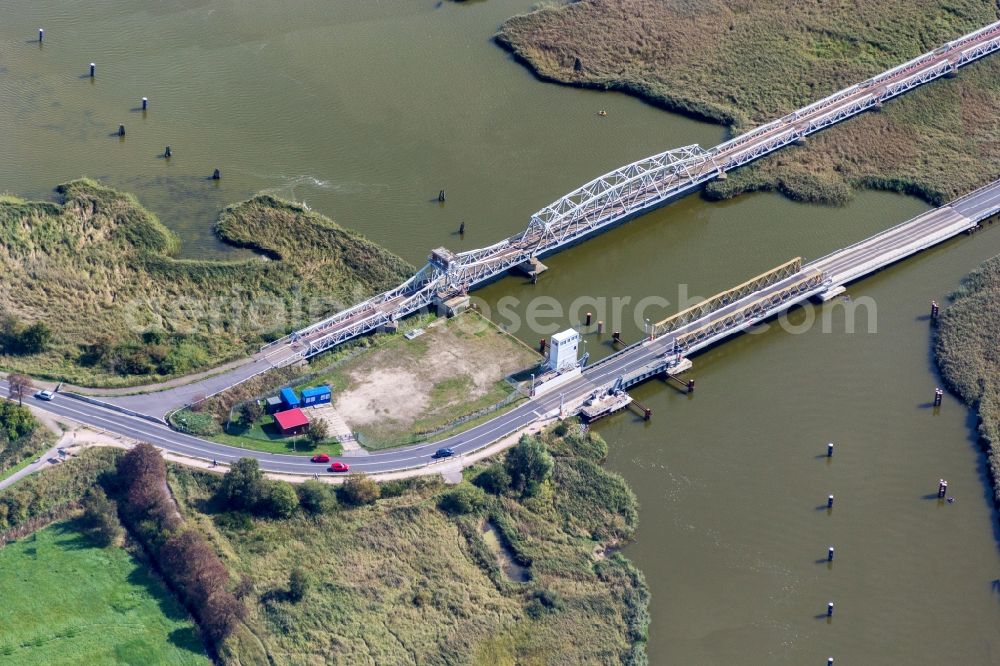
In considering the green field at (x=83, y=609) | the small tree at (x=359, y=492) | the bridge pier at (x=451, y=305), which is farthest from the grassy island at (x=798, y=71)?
the green field at (x=83, y=609)

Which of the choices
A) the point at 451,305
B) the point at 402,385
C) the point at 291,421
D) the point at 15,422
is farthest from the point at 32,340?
the point at 451,305

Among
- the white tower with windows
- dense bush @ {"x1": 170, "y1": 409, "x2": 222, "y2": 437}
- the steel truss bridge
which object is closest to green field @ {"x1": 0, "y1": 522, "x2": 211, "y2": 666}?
dense bush @ {"x1": 170, "y1": 409, "x2": 222, "y2": 437}

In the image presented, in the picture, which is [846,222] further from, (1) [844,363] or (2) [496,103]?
(2) [496,103]

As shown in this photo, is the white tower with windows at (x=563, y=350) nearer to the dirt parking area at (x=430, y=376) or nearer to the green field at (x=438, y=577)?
the dirt parking area at (x=430, y=376)

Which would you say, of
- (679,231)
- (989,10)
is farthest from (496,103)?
(989,10)

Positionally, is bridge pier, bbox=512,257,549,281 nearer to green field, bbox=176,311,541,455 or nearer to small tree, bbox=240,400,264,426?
green field, bbox=176,311,541,455

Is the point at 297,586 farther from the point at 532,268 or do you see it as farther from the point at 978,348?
the point at 978,348

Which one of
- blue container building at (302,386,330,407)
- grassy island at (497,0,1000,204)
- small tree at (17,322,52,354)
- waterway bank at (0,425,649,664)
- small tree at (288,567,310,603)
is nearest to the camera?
waterway bank at (0,425,649,664)
